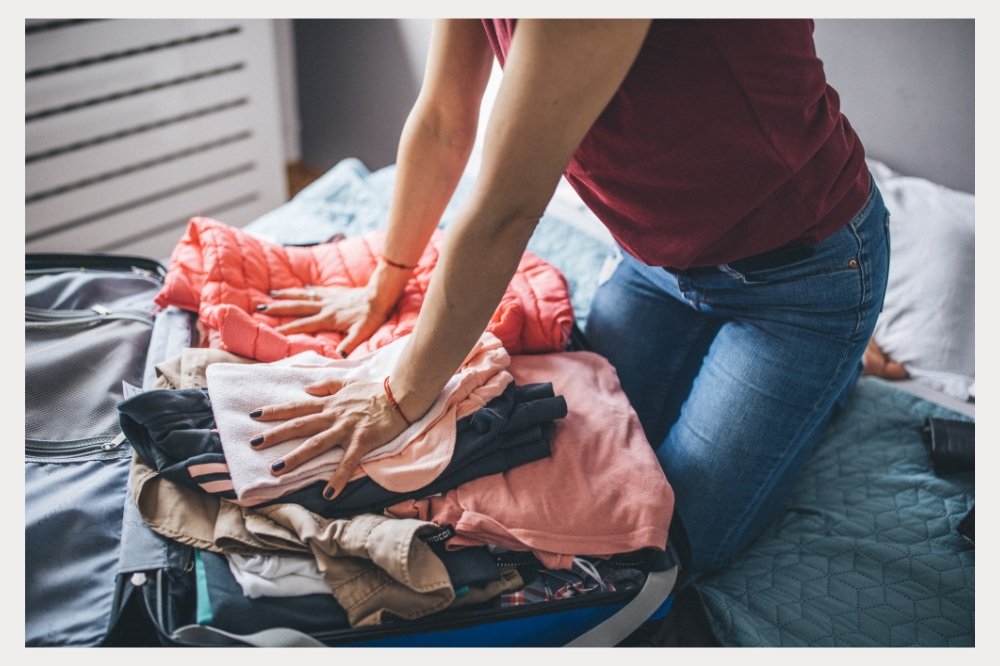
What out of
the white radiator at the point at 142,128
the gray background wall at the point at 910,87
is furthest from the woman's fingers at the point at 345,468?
the white radiator at the point at 142,128

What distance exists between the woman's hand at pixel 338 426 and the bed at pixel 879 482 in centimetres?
50

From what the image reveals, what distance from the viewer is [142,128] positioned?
6.40 feet

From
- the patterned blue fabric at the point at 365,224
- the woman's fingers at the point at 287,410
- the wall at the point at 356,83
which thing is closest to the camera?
the woman's fingers at the point at 287,410

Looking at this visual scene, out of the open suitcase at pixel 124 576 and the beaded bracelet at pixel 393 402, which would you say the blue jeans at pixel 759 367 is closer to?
the open suitcase at pixel 124 576

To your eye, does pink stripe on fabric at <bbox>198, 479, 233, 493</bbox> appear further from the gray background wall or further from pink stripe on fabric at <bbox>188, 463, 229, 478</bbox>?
the gray background wall

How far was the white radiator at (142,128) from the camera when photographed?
70.1 inches

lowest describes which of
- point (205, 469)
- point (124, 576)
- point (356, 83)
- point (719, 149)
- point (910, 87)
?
point (124, 576)

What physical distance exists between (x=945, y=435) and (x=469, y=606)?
82cm

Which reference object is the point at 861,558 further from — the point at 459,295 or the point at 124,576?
the point at 124,576

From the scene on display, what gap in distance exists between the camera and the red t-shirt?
31.3 inches

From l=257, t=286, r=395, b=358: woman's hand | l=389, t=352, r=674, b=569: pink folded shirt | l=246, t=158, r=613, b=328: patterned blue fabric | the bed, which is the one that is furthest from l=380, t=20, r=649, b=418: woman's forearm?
l=246, t=158, r=613, b=328: patterned blue fabric

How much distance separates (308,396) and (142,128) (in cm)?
130

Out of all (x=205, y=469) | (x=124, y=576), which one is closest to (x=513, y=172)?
(x=205, y=469)
